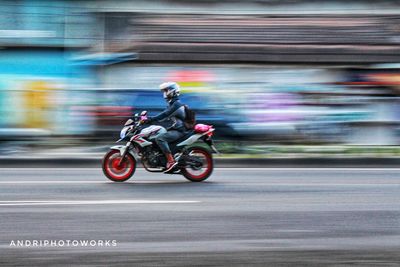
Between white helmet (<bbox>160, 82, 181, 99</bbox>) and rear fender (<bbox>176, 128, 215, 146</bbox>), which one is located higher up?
white helmet (<bbox>160, 82, 181, 99</bbox>)

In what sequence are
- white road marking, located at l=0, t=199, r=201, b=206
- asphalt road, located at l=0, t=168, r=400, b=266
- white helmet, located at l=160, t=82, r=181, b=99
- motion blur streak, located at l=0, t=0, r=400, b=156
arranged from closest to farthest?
asphalt road, located at l=0, t=168, r=400, b=266 → white road marking, located at l=0, t=199, r=201, b=206 → white helmet, located at l=160, t=82, r=181, b=99 → motion blur streak, located at l=0, t=0, r=400, b=156

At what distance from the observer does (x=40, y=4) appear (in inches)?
895

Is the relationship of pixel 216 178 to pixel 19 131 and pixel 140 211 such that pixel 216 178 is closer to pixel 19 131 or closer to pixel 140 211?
pixel 140 211

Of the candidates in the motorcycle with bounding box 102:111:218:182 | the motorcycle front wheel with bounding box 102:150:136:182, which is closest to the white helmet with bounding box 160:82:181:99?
the motorcycle with bounding box 102:111:218:182

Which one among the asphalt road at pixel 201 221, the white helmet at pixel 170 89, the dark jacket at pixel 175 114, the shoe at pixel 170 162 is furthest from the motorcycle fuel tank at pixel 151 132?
the asphalt road at pixel 201 221

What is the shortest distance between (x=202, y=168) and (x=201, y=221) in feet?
13.6

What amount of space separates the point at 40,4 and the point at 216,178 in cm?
1092

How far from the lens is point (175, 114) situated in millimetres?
12852

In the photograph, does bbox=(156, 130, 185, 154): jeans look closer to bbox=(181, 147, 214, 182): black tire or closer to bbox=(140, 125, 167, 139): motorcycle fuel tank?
bbox=(140, 125, 167, 139): motorcycle fuel tank

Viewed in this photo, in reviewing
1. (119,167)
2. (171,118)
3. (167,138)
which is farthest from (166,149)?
(119,167)

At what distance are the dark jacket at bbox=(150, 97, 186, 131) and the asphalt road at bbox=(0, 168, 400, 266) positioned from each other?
2.68 ft

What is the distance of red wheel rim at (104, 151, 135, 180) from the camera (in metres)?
12.7

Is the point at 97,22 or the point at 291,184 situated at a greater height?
the point at 97,22

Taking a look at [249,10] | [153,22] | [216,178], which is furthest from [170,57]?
[216,178]
